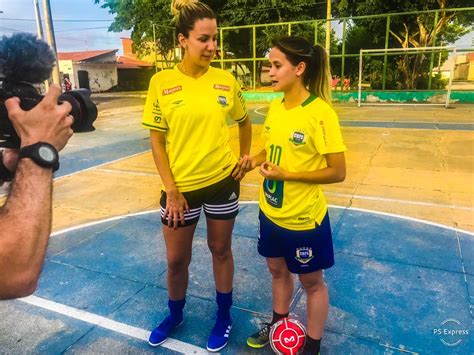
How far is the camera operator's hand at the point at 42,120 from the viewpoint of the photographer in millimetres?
1271

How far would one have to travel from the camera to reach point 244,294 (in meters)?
3.32

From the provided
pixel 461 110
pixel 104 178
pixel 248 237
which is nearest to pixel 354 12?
pixel 461 110

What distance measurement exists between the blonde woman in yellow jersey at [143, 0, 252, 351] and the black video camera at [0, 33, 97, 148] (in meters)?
1.02

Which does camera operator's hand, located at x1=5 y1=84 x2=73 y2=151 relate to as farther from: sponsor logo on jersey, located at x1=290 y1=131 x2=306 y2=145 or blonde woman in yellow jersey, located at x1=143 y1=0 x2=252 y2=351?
sponsor logo on jersey, located at x1=290 y1=131 x2=306 y2=145

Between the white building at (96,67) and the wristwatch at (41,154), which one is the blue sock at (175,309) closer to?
the wristwatch at (41,154)

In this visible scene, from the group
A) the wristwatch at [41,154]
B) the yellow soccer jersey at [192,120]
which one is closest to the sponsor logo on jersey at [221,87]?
the yellow soccer jersey at [192,120]

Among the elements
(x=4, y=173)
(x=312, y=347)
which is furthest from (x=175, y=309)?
(x=4, y=173)

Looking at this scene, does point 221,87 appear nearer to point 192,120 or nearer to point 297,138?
point 192,120

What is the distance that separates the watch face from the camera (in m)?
1.25

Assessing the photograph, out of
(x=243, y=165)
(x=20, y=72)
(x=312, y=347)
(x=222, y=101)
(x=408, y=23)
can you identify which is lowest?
(x=312, y=347)

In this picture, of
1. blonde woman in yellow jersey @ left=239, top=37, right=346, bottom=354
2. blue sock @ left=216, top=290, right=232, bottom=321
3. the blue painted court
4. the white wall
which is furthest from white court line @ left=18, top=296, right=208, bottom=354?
the white wall

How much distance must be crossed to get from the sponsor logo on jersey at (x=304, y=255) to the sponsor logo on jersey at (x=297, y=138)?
2.06 ft

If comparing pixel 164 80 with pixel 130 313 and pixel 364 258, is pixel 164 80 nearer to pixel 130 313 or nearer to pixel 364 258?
pixel 130 313

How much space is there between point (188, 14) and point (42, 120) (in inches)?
54.4
